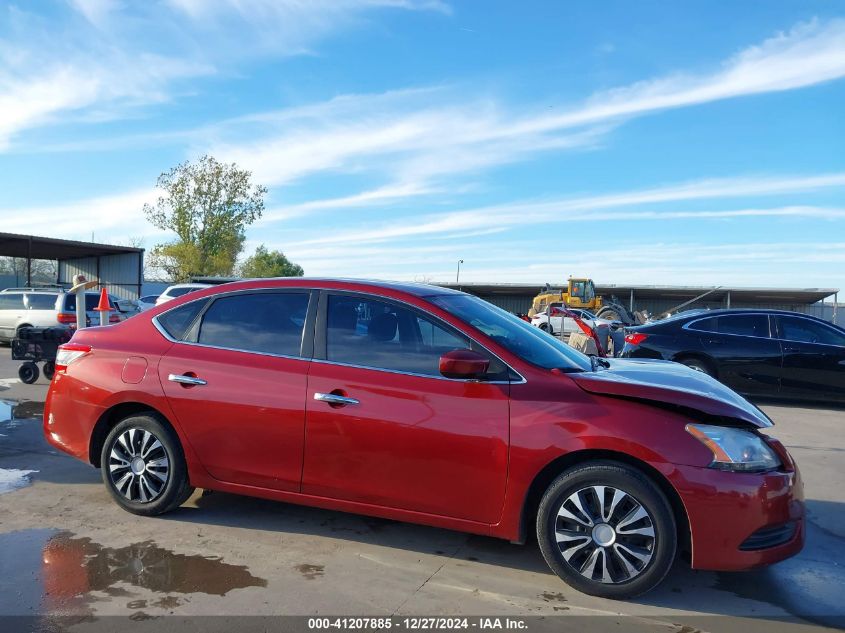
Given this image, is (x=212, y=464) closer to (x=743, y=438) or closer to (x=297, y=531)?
(x=297, y=531)

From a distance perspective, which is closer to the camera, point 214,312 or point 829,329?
point 214,312

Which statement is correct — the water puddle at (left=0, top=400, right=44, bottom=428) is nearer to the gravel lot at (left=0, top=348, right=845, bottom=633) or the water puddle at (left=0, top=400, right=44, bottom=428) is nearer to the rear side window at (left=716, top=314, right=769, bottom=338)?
the gravel lot at (left=0, top=348, right=845, bottom=633)

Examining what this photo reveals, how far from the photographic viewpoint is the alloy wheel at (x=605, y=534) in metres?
3.52

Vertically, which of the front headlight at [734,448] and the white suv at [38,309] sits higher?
the white suv at [38,309]

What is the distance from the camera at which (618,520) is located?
11.6 feet

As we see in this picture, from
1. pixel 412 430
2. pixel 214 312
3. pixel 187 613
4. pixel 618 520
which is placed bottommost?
pixel 187 613

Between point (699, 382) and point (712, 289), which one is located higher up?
point (712, 289)

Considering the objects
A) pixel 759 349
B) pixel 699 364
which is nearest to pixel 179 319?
pixel 699 364

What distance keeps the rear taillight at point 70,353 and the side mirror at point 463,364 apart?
281cm

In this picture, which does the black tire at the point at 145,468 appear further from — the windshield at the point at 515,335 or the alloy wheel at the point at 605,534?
the alloy wheel at the point at 605,534

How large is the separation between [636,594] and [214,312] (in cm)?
324

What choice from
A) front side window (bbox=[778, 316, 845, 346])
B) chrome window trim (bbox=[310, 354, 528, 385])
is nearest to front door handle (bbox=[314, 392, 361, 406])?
chrome window trim (bbox=[310, 354, 528, 385])

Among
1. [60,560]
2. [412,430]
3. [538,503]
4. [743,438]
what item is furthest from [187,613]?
[743,438]

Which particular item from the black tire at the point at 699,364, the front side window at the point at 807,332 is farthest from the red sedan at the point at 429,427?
the front side window at the point at 807,332
